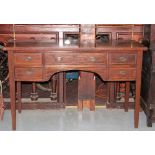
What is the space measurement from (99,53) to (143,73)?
19.4 inches

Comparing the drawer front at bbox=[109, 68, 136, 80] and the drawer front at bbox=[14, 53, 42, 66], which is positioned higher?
the drawer front at bbox=[14, 53, 42, 66]

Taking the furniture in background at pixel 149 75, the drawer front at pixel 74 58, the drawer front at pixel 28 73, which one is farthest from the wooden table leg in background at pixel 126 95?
the drawer front at pixel 28 73

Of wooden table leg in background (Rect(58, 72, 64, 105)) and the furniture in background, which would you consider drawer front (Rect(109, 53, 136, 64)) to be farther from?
wooden table leg in background (Rect(58, 72, 64, 105))

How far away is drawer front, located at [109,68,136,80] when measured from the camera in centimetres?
169

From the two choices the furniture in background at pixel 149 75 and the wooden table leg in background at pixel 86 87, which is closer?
the furniture in background at pixel 149 75

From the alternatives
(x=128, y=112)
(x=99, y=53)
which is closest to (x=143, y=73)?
(x=128, y=112)

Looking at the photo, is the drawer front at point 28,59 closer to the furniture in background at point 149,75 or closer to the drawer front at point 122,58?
the drawer front at point 122,58

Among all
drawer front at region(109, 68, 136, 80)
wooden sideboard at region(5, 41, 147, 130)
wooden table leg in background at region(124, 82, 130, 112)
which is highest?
wooden sideboard at region(5, 41, 147, 130)

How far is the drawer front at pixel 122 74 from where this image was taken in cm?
169

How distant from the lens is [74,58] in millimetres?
1660

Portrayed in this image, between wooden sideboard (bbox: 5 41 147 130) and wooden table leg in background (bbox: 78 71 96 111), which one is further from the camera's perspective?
wooden table leg in background (bbox: 78 71 96 111)

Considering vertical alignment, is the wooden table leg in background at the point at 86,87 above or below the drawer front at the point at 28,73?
below

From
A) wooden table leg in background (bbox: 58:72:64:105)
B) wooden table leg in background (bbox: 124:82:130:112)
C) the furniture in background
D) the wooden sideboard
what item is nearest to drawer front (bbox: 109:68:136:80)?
the wooden sideboard
